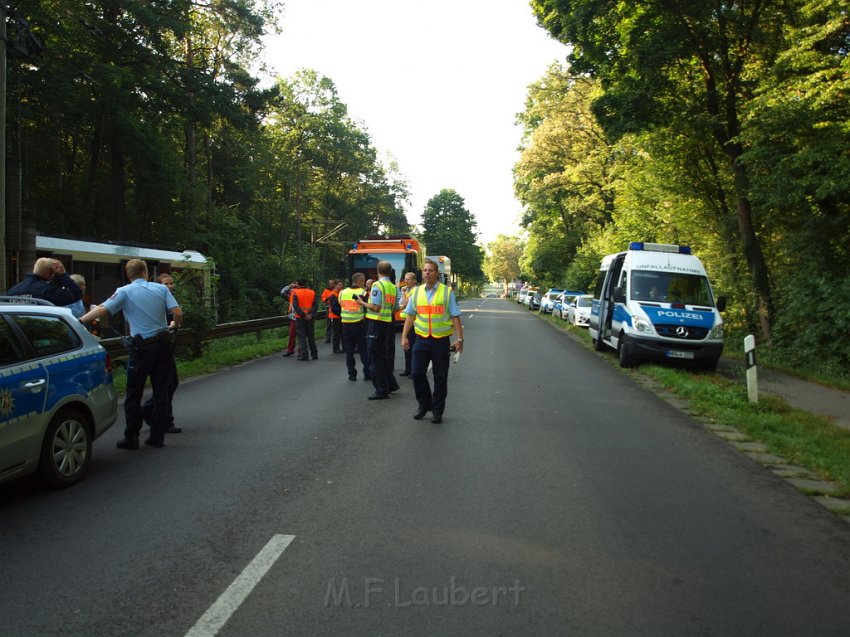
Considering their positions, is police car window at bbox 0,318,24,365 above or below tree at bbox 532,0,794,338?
below

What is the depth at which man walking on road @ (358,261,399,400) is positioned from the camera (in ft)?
32.5

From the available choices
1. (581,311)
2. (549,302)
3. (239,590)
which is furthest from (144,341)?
(549,302)

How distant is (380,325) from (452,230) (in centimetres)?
8378

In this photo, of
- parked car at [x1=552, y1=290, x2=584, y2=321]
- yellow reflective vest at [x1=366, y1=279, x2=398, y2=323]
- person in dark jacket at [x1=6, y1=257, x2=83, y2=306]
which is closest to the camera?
person in dark jacket at [x1=6, y1=257, x2=83, y2=306]

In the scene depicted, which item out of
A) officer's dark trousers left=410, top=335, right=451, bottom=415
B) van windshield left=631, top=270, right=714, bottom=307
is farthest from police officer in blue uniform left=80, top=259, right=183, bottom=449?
van windshield left=631, top=270, right=714, bottom=307

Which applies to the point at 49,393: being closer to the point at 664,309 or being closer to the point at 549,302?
the point at 664,309

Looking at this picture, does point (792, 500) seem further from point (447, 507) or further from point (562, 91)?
point (562, 91)

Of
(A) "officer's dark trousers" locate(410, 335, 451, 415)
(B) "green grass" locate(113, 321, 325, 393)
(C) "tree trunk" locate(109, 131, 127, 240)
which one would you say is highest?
(C) "tree trunk" locate(109, 131, 127, 240)

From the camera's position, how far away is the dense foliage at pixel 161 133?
21.7m

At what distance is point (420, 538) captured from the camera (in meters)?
4.39

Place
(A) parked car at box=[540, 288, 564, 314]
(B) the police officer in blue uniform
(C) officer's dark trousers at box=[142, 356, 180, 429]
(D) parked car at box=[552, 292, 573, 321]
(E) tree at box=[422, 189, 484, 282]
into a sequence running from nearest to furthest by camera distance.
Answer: (B) the police officer in blue uniform
(C) officer's dark trousers at box=[142, 356, 180, 429]
(D) parked car at box=[552, 292, 573, 321]
(A) parked car at box=[540, 288, 564, 314]
(E) tree at box=[422, 189, 484, 282]

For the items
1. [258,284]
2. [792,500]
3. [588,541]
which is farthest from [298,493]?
[258,284]

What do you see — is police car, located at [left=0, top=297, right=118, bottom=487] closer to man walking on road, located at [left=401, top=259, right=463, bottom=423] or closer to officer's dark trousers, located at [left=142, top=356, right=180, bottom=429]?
officer's dark trousers, located at [left=142, top=356, right=180, bottom=429]

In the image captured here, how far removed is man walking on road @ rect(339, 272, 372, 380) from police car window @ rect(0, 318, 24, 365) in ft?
20.8
